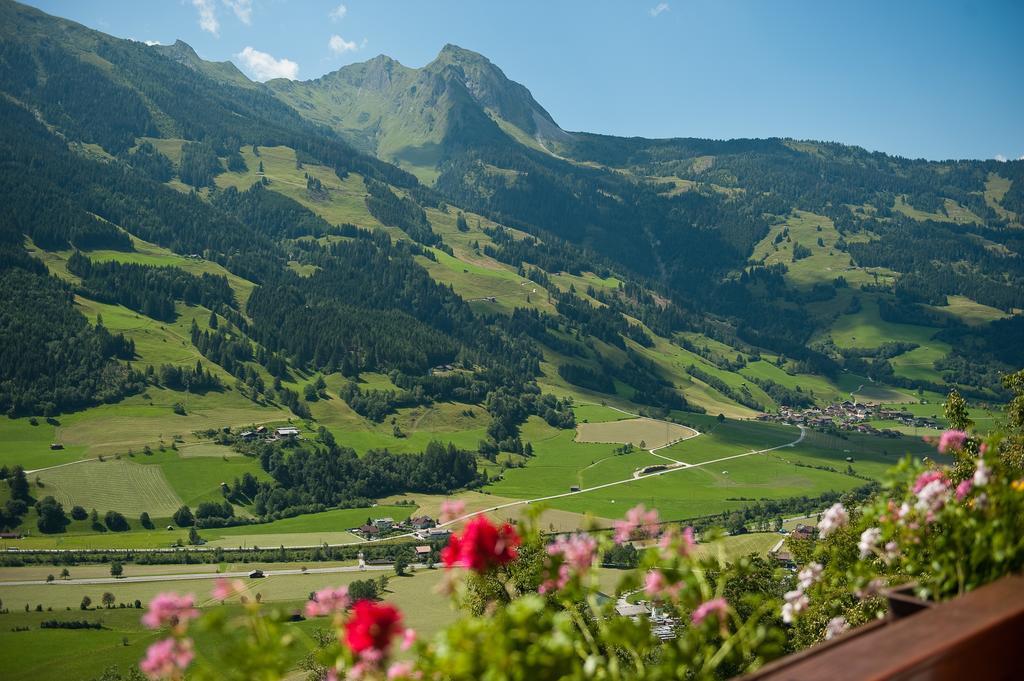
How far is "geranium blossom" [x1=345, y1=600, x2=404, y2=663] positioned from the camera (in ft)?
10.8

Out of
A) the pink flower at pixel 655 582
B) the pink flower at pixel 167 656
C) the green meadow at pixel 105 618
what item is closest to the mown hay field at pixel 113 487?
the green meadow at pixel 105 618

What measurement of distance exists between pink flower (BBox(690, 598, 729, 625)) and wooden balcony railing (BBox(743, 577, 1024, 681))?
646 millimetres

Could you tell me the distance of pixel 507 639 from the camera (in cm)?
312

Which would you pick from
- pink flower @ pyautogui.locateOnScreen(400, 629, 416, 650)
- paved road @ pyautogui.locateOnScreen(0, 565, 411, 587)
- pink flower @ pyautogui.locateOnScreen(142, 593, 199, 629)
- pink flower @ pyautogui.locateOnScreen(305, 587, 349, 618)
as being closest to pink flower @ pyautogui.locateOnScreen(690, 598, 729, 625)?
pink flower @ pyautogui.locateOnScreen(400, 629, 416, 650)

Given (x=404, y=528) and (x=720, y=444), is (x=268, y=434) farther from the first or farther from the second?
(x=720, y=444)

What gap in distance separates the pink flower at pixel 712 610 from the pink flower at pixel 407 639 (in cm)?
147

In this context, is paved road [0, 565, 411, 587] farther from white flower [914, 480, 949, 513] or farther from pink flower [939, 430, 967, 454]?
white flower [914, 480, 949, 513]

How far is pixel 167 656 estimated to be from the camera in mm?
3525

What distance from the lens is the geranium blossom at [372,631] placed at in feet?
10.8

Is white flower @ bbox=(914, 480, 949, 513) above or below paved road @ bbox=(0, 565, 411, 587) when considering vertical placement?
above

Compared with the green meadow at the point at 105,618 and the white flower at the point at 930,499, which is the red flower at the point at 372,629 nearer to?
the white flower at the point at 930,499

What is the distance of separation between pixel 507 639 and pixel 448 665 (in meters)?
0.26

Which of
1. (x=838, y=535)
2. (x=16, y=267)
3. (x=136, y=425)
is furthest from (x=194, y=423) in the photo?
(x=838, y=535)

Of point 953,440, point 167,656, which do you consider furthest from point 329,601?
point 953,440
